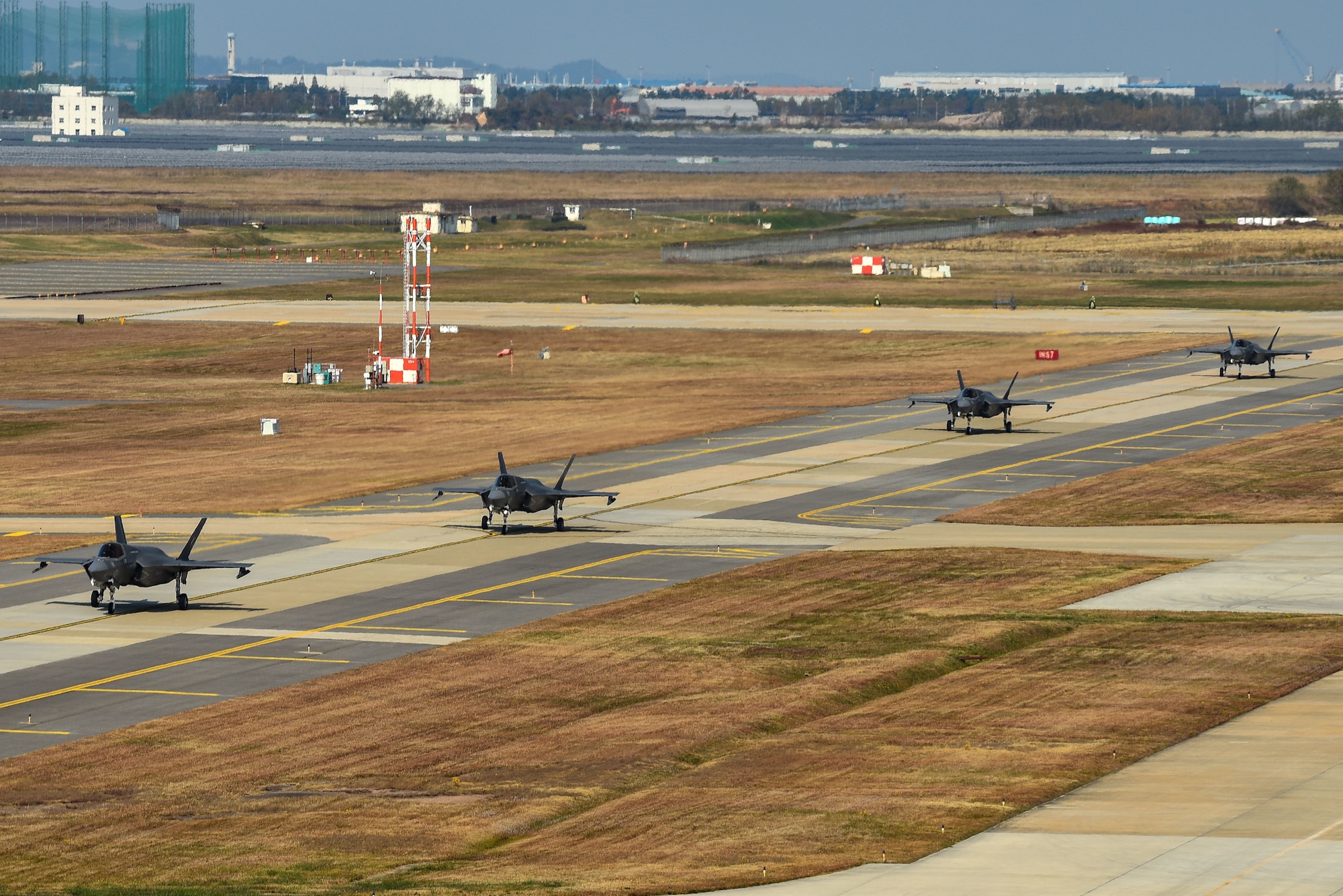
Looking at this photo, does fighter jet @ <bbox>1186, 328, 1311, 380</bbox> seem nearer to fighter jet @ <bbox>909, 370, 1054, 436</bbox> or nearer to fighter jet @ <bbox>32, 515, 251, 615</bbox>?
fighter jet @ <bbox>909, 370, 1054, 436</bbox>

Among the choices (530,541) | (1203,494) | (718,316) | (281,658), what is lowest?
(281,658)

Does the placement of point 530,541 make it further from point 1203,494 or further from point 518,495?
point 1203,494

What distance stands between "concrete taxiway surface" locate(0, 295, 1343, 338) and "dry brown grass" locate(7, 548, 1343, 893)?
83385 millimetres

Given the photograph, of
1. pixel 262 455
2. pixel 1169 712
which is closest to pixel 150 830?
pixel 1169 712

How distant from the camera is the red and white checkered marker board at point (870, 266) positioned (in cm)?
18712

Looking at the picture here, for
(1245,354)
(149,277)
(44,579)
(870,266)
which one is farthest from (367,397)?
(870,266)

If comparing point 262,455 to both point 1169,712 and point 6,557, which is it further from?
point 1169,712

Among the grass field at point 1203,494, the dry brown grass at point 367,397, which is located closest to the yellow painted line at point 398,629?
the dry brown grass at point 367,397

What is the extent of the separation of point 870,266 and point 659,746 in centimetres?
14823

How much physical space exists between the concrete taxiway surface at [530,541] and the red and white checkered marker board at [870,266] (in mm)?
82809

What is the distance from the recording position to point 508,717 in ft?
148

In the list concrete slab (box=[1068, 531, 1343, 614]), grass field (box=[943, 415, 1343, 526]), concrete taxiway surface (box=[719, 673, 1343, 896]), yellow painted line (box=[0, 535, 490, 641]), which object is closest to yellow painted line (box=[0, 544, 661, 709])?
yellow painted line (box=[0, 535, 490, 641])

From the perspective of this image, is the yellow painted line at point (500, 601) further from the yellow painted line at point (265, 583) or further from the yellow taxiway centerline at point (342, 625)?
the yellow painted line at point (265, 583)

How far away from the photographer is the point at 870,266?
188 meters
